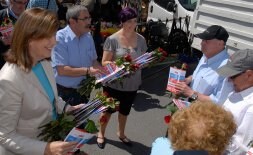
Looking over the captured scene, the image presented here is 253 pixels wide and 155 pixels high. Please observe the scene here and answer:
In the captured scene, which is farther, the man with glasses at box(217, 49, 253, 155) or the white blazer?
the man with glasses at box(217, 49, 253, 155)

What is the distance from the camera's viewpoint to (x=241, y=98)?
2.72 metres

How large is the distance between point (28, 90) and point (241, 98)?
5.41 ft

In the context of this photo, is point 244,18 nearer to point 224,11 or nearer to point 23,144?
point 224,11

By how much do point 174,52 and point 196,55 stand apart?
57 cm

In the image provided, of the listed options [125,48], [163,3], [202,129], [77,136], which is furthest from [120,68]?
[163,3]

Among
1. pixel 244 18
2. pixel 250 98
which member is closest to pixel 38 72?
pixel 250 98

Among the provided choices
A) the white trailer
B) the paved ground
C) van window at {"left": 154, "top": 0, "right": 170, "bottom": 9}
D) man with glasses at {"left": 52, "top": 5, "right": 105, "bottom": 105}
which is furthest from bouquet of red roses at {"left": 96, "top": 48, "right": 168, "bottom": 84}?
van window at {"left": 154, "top": 0, "right": 170, "bottom": 9}

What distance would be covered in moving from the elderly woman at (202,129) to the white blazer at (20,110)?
942 millimetres

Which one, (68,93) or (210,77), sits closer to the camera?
(210,77)

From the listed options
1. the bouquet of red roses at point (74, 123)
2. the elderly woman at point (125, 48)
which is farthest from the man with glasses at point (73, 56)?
the bouquet of red roses at point (74, 123)

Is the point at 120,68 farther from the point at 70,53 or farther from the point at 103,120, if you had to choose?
the point at 103,120

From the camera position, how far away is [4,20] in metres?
4.05

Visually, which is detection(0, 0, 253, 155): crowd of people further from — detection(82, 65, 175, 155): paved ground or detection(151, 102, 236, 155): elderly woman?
detection(82, 65, 175, 155): paved ground

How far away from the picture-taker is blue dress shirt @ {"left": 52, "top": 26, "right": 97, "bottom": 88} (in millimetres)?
3697
